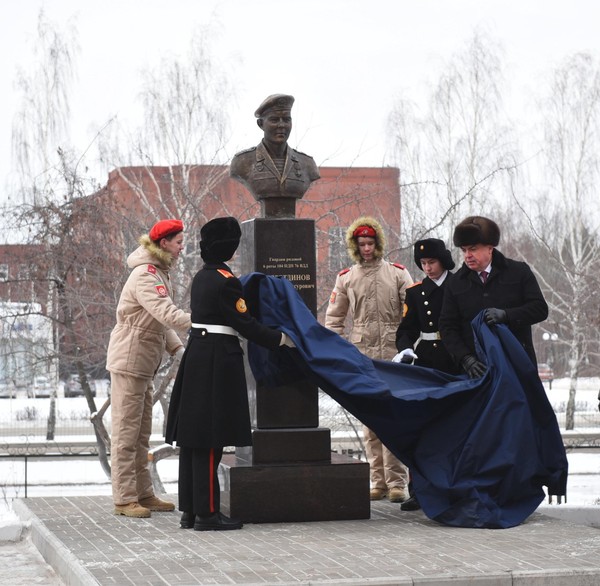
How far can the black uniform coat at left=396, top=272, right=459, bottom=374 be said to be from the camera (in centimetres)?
834

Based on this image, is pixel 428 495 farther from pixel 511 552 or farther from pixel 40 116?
pixel 40 116

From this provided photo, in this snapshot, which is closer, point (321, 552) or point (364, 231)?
point (321, 552)

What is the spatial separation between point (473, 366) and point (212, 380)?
1.80 metres

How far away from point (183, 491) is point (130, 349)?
111 cm

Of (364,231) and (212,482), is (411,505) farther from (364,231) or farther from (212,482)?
(364,231)

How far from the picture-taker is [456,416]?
7.70 metres

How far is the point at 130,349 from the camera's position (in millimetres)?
7883

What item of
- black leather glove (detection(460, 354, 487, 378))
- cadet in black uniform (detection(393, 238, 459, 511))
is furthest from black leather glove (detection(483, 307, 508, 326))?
cadet in black uniform (detection(393, 238, 459, 511))

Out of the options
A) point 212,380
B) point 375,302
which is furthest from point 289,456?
point 375,302

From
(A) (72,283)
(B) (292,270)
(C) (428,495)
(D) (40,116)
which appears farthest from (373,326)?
(D) (40,116)

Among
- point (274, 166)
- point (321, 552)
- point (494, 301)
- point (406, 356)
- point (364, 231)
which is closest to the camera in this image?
point (321, 552)

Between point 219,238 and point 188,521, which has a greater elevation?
point 219,238

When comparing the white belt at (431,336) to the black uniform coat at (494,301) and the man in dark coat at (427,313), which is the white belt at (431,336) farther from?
the black uniform coat at (494,301)

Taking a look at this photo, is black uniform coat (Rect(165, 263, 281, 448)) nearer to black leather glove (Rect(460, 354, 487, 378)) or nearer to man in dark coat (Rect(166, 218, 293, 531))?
man in dark coat (Rect(166, 218, 293, 531))
